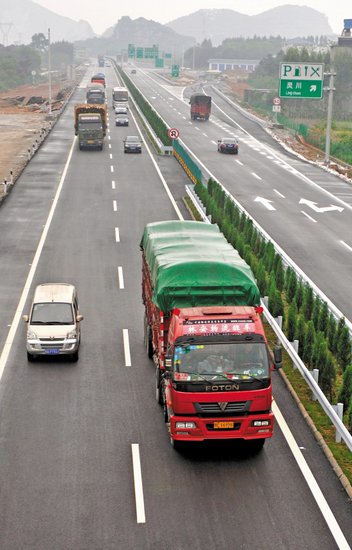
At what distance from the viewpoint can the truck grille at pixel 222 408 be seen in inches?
659

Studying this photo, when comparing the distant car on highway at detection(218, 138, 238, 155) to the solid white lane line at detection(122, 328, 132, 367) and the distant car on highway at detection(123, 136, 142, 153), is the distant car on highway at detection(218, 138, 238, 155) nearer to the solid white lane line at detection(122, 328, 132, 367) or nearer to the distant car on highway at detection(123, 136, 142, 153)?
the distant car on highway at detection(123, 136, 142, 153)

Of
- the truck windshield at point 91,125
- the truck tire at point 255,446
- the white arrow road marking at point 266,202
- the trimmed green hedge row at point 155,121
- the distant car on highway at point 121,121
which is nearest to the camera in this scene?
the truck tire at point 255,446

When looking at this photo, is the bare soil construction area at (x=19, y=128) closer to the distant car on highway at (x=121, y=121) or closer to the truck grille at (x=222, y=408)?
the distant car on highway at (x=121, y=121)

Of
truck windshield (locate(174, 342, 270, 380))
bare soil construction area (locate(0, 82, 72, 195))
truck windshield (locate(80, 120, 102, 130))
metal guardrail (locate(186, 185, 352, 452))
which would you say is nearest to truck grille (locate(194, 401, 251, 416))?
truck windshield (locate(174, 342, 270, 380))

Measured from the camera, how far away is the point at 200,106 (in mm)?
100500

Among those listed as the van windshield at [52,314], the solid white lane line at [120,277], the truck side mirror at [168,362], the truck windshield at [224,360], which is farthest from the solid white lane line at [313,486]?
the solid white lane line at [120,277]

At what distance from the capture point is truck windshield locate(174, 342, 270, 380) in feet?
55.7

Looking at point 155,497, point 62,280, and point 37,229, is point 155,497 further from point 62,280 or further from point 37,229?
point 37,229

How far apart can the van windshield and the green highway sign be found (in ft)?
133

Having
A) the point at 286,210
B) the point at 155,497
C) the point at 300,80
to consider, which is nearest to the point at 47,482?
the point at 155,497

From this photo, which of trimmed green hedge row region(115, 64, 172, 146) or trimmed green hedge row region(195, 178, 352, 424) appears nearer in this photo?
trimmed green hedge row region(195, 178, 352, 424)

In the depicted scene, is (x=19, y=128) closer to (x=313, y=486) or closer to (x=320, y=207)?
(x=320, y=207)

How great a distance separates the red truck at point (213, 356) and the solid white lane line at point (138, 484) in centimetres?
89

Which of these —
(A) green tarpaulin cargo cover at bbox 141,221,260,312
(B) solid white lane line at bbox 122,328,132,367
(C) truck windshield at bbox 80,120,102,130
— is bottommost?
(B) solid white lane line at bbox 122,328,132,367
